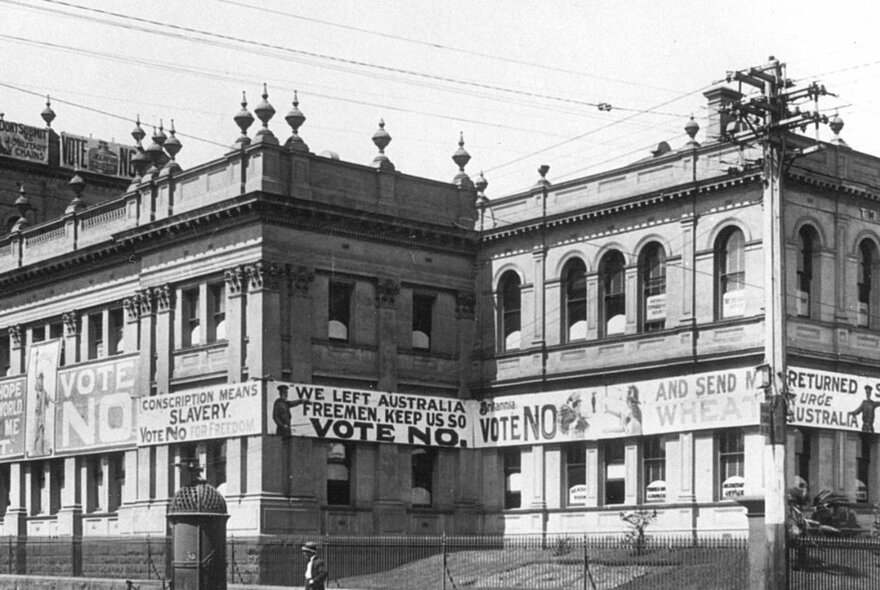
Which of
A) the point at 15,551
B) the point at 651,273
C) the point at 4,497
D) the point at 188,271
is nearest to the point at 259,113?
the point at 188,271

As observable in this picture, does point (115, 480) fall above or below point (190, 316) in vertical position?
below

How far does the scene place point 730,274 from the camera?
39.8 meters

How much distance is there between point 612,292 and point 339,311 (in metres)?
7.60

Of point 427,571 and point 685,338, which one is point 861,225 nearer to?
point 685,338

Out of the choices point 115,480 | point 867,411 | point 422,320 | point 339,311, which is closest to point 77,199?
point 115,480

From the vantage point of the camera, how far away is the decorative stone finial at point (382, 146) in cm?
4478

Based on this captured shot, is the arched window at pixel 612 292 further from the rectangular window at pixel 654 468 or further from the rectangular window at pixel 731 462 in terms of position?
the rectangular window at pixel 731 462

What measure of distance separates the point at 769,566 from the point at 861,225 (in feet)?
49.1

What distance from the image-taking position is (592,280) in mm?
43281

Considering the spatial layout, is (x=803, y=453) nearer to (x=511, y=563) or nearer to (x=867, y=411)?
(x=867, y=411)

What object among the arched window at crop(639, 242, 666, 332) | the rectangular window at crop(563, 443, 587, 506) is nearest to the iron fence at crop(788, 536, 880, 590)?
the arched window at crop(639, 242, 666, 332)

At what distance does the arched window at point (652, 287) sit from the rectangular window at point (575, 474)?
13.0ft

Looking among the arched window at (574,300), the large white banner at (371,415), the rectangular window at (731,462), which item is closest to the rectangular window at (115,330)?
the large white banner at (371,415)

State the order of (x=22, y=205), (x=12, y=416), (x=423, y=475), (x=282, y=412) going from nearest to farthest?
1. (x=282, y=412)
2. (x=423, y=475)
3. (x=12, y=416)
4. (x=22, y=205)
